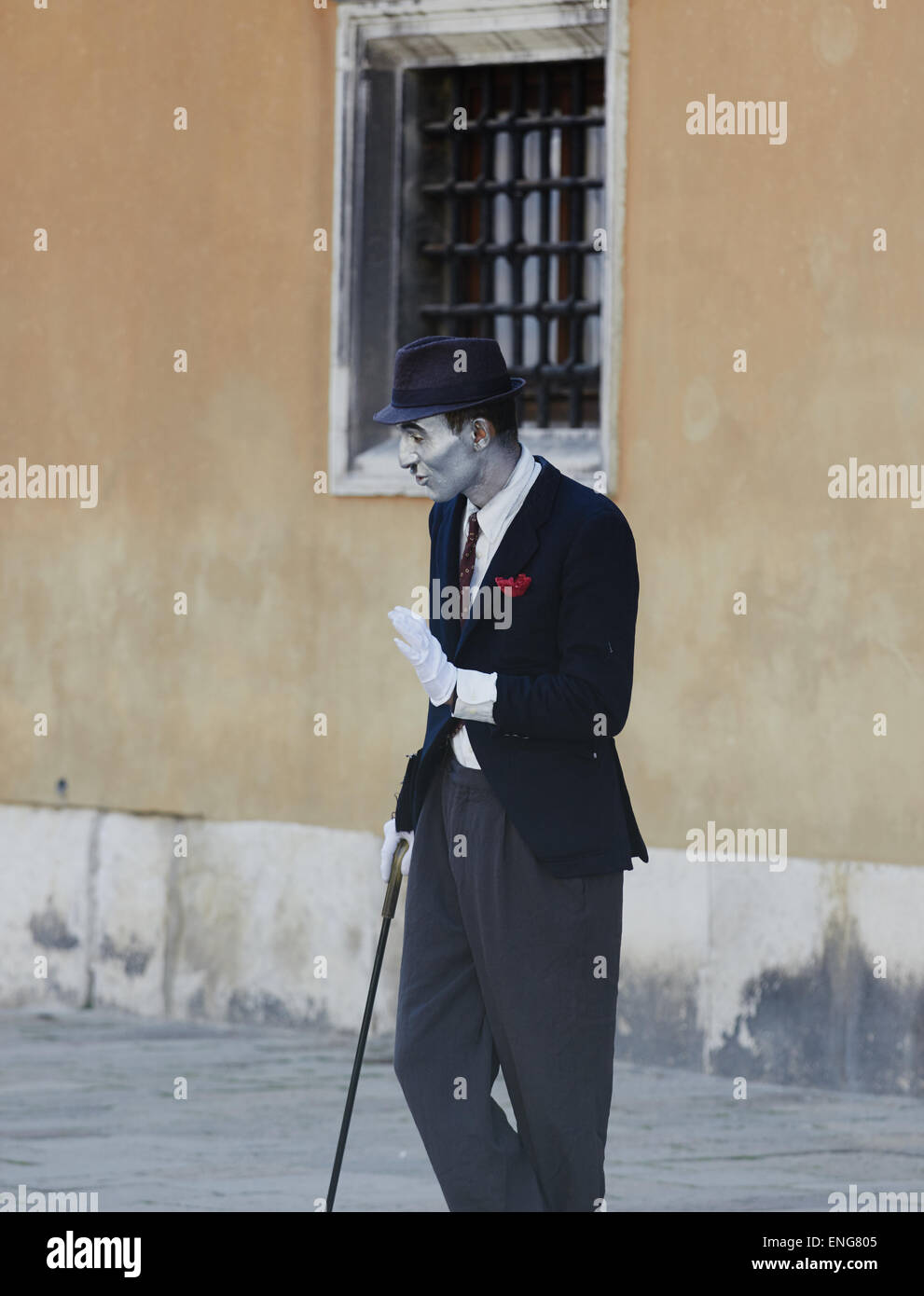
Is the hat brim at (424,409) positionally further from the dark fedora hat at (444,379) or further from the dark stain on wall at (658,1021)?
the dark stain on wall at (658,1021)

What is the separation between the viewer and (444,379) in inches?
198

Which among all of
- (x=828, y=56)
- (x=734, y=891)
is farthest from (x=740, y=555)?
(x=828, y=56)

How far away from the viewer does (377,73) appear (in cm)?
952

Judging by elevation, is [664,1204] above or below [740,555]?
below

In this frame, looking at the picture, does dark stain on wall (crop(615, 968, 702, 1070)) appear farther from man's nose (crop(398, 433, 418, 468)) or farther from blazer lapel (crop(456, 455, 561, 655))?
man's nose (crop(398, 433, 418, 468))

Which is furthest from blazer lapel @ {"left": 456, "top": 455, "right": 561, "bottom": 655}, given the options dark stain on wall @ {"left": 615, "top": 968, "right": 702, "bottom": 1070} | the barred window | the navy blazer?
the barred window

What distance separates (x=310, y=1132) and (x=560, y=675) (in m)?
3.26

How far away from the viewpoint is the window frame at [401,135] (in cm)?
889

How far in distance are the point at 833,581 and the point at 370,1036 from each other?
7.82ft

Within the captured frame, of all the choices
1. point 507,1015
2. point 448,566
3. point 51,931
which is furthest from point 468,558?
point 51,931

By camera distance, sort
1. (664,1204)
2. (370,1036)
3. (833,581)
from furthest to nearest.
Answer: (370,1036) → (833,581) → (664,1204)

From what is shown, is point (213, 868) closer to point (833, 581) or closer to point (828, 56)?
point (833, 581)

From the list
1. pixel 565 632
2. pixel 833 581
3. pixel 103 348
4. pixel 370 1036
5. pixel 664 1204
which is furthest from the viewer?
pixel 103 348

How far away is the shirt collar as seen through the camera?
5.12m
